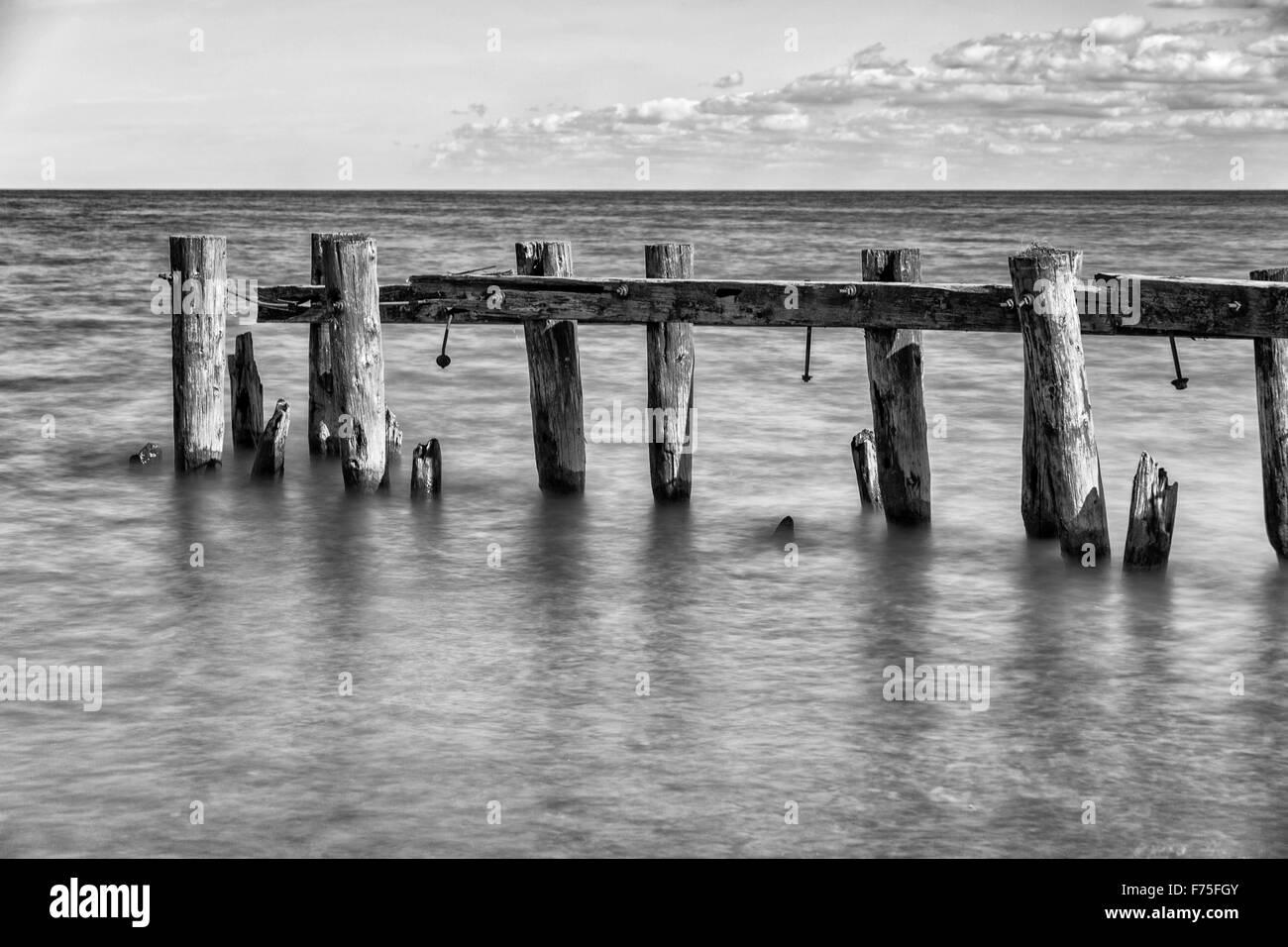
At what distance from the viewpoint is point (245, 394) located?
1315 centimetres

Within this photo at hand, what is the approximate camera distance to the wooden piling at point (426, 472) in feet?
38.6

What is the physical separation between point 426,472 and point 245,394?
96.5 inches

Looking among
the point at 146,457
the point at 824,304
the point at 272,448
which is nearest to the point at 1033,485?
the point at 824,304

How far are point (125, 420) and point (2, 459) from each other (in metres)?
2.18

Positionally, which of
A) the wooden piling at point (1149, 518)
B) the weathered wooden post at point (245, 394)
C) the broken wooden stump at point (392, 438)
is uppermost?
the weathered wooden post at point (245, 394)

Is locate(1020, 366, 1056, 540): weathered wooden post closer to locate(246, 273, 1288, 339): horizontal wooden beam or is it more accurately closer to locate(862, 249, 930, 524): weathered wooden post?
locate(246, 273, 1288, 339): horizontal wooden beam

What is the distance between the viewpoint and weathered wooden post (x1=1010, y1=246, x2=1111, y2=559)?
8953 millimetres

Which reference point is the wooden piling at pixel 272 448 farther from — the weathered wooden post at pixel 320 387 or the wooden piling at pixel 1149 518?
the wooden piling at pixel 1149 518

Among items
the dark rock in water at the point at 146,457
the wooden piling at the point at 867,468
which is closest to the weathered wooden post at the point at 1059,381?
the wooden piling at the point at 867,468

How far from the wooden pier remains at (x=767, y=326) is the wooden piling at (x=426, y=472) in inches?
0.6

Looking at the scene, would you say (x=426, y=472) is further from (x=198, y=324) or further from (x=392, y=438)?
(x=198, y=324)

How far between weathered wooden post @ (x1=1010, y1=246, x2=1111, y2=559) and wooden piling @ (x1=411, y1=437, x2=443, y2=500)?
5.03 metres
